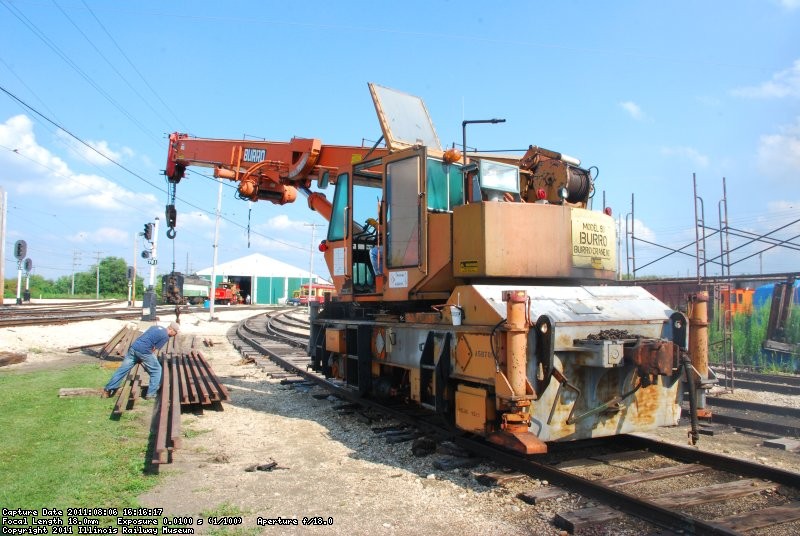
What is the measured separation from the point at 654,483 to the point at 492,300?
2094mm

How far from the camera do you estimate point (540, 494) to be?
485cm

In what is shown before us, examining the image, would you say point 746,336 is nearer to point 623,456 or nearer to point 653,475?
point 623,456

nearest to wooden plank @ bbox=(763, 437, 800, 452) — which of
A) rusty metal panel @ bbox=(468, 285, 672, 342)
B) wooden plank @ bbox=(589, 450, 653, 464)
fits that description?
wooden plank @ bbox=(589, 450, 653, 464)

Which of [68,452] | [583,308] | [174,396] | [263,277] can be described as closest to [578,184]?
[583,308]

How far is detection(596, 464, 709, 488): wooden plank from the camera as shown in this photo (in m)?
5.03

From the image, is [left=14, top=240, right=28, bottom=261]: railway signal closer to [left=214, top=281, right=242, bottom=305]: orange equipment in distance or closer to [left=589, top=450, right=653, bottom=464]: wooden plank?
[left=214, top=281, right=242, bottom=305]: orange equipment in distance

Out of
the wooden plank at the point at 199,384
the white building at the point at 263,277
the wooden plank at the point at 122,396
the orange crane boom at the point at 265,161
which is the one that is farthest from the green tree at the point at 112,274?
the wooden plank at the point at 122,396

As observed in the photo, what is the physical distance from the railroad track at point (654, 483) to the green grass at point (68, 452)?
3.20m

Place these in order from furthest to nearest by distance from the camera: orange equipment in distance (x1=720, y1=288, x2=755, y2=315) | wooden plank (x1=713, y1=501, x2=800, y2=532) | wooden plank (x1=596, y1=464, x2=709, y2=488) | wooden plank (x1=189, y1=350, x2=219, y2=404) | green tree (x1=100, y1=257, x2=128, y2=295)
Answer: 1. green tree (x1=100, y1=257, x2=128, y2=295)
2. orange equipment in distance (x1=720, y1=288, x2=755, y2=315)
3. wooden plank (x1=189, y1=350, x2=219, y2=404)
4. wooden plank (x1=596, y1=464, x2=709, y2=488)
5. wooden plank (x1=713, y1=501, x2=800, y2=532)

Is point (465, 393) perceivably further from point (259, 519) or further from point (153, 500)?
point (153, 500)

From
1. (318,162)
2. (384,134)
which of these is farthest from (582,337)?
(318,162)

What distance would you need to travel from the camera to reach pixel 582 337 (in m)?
5.50

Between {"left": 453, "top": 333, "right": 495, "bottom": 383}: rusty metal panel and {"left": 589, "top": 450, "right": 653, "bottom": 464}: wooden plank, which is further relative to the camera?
{"left": 589, "top": 450, "right": 653, "bottom": 464}: wooden plank

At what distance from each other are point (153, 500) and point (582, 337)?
3979 mm
